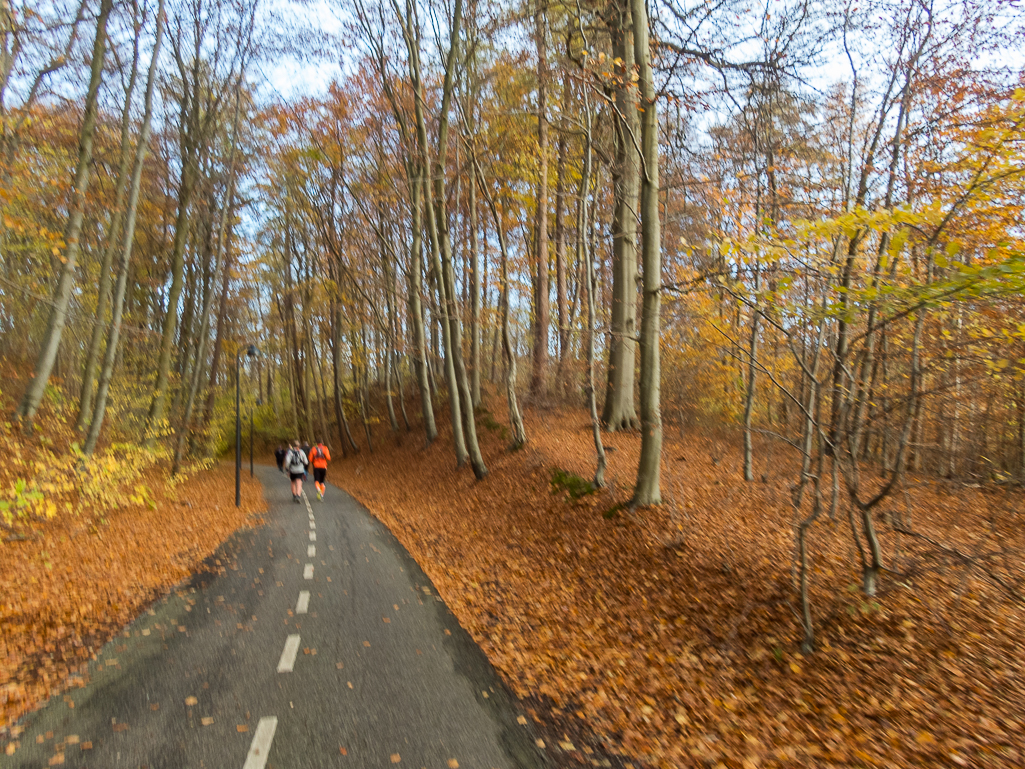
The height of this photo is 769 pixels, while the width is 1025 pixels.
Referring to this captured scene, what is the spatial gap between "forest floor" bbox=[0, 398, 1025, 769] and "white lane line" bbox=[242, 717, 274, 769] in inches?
76.3

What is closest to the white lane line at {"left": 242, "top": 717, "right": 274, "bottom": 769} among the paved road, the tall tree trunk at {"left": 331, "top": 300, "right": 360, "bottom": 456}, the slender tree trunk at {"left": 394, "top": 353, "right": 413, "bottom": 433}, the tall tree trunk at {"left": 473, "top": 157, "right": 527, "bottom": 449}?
the paved road

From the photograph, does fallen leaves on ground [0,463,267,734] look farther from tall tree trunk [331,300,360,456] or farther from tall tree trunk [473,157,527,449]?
tall tree trunk [331,300,360,456]

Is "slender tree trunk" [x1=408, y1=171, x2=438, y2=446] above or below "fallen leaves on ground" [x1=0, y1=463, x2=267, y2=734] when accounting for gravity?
above

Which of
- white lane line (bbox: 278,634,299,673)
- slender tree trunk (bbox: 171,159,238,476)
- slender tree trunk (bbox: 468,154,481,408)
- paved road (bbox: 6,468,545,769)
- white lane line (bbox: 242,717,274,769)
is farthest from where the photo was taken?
slender tree trunk (bbox: 171,159,238,476)

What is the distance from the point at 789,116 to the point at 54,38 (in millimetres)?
15186

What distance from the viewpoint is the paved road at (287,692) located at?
378 cm

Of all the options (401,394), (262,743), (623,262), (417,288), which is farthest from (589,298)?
(401,394)

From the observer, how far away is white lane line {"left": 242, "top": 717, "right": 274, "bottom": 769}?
3650mm

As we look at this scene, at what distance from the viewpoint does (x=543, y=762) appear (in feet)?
12.8

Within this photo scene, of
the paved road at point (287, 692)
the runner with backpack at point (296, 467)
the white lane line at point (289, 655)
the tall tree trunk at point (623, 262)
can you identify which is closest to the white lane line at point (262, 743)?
the paved road at point (287, 692)

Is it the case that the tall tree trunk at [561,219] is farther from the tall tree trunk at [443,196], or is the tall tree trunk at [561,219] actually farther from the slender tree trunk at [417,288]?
the slender tree trunk at [417,288]

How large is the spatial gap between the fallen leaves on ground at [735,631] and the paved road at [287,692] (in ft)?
1.87

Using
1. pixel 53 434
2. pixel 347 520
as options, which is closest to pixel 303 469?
pixel 347 520

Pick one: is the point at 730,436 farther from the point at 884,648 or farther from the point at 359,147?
the point at 359,147
